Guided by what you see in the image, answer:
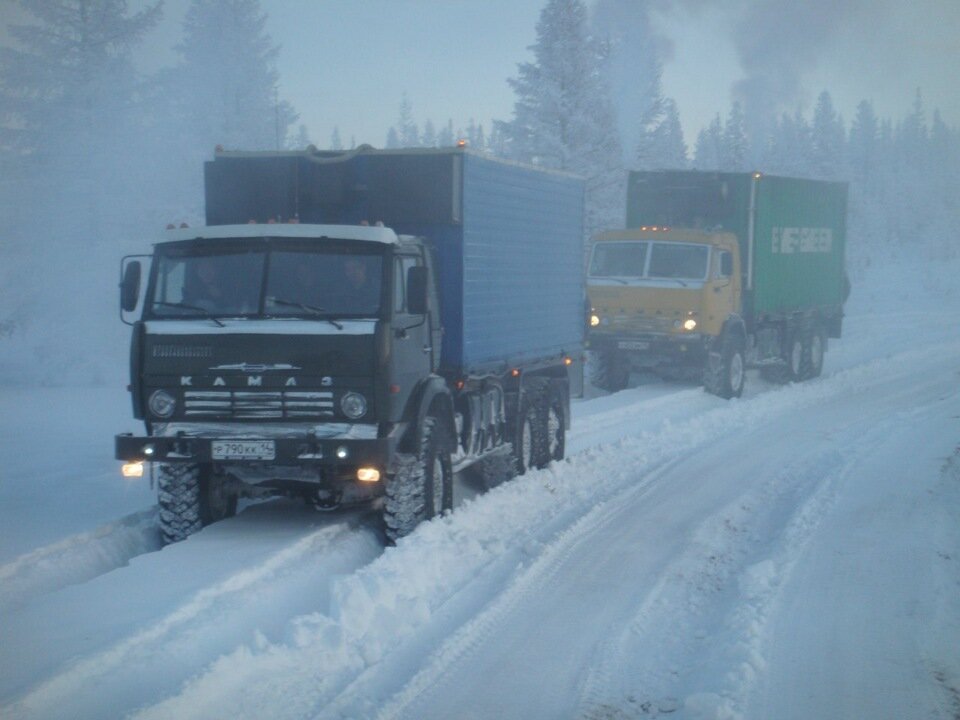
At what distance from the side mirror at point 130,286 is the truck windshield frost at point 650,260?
12.6 meters

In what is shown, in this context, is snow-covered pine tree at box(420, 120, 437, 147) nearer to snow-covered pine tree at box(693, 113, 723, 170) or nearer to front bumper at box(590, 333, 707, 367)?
snow-covered pine tree at box(693, 113, 723, 170)

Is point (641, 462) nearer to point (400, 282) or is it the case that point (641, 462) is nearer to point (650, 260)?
point (400, 282)

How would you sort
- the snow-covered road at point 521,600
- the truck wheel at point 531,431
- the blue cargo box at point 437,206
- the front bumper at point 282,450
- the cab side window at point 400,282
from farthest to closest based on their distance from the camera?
the truck wheel at point 531,431 < the blue cargo box at point 437,206 < the cab side window at point 400,282 < the front bumper at point 282,450 < the snow-covered road at point 521,600

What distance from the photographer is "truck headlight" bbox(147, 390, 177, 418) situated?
8523 mm

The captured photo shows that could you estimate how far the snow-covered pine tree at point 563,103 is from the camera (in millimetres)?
33312

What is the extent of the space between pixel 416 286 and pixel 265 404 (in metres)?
1.53

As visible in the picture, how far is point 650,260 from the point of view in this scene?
20.0 metres

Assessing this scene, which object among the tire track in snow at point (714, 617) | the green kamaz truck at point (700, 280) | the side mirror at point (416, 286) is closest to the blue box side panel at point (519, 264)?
the side mirror at point (416, 286)

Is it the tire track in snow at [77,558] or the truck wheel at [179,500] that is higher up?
the truck wheel at [179,500]

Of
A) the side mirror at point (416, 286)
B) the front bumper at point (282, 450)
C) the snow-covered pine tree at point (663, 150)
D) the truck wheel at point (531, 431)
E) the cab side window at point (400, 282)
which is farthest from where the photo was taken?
the snow-covered pine tree at point (663, 150)

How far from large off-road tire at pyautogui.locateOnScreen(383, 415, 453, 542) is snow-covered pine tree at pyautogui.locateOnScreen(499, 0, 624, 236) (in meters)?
24.6

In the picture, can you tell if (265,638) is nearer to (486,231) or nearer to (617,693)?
(617,693)

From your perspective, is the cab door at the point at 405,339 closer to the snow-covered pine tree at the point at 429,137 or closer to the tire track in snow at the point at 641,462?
the tire track in snow at the point at 641,462

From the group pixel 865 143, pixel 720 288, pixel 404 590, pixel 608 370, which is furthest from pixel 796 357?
pixel 865 143
